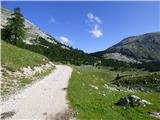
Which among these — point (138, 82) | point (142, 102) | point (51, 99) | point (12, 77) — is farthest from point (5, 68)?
point (138, 82)

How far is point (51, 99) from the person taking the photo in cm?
3030

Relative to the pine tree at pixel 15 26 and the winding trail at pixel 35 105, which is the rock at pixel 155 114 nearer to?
the winding trail at pixel 35 105

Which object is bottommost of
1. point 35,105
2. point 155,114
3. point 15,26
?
point 155,114

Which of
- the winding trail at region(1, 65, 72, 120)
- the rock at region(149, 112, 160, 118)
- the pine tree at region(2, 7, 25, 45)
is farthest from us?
the pine tree at region(2, 7, 25, 45)

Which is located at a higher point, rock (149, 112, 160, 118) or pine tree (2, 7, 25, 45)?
pine tree (2, 7, 25, 45)

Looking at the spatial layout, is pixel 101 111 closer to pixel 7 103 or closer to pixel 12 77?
pixel 7 103

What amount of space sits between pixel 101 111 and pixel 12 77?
64.2 feet

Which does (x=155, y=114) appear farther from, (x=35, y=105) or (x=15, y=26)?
(x=15, y=26)

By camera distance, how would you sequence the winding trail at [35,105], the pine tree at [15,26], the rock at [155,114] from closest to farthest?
1. the winding trail at [35,105]
2. the rock at [155,114]
3. the pine tree at [15,26]

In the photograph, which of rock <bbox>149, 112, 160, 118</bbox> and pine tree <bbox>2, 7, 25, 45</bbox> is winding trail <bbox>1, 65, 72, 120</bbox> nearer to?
rock <bbox>149, 112, 160, 118</bbox>

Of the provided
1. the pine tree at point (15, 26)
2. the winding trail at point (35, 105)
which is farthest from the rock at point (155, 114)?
the pine tree at point (15, 26)

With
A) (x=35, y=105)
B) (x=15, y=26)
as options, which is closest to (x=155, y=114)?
(x=35, y=105)

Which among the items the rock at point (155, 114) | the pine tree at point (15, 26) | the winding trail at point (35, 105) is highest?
the pine tree at point (15, 26)

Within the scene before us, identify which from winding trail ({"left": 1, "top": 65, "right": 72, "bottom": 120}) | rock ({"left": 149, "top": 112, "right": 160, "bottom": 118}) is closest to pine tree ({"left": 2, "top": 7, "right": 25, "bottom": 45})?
winding trail ({"left": 1, "top": 65, "right": 72, "bottom": 120})
